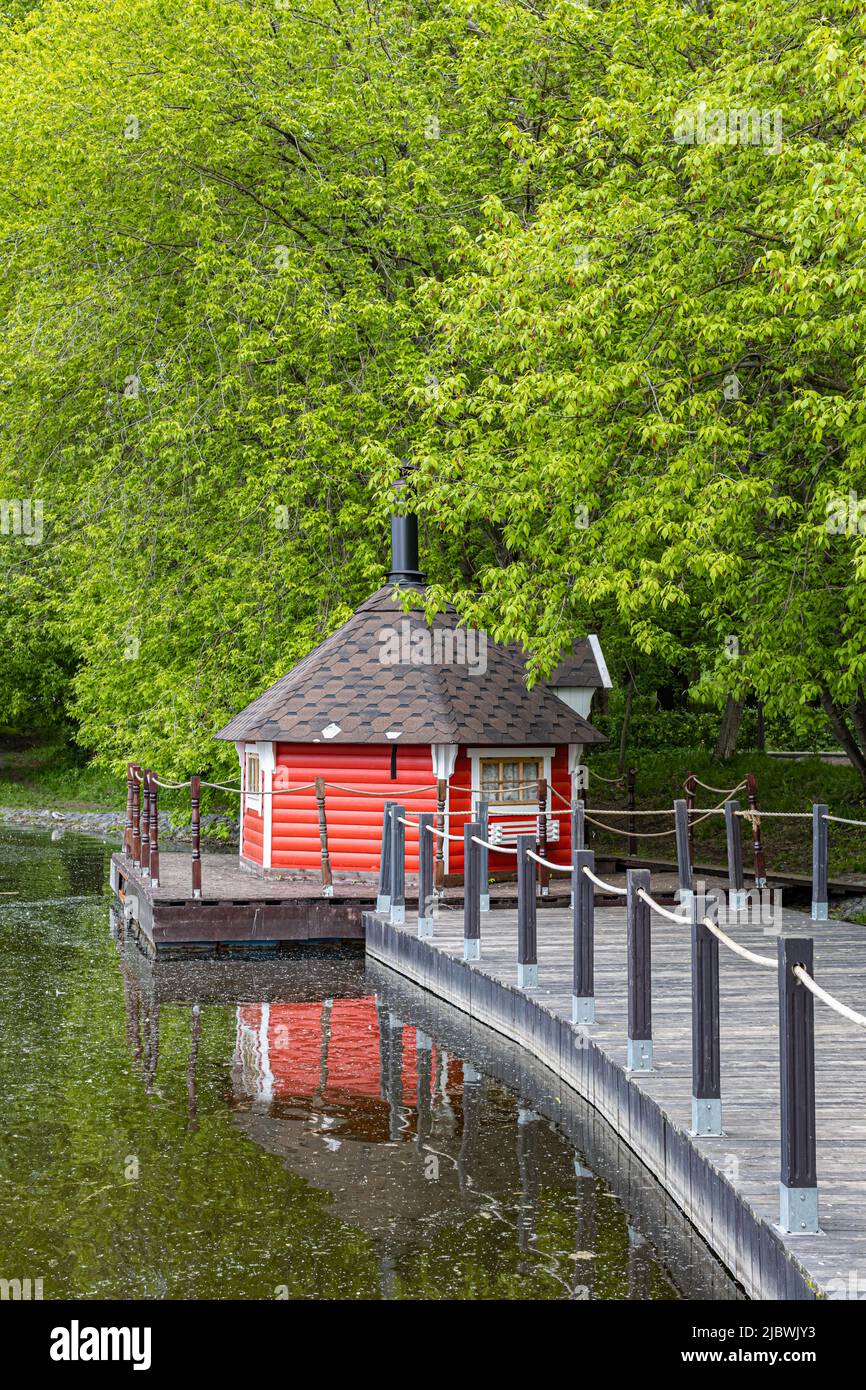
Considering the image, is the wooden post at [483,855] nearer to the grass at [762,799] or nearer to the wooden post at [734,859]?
the wooden post at [734,859]

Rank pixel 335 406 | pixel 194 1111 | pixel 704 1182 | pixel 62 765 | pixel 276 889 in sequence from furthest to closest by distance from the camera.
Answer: pixel 62 765, pixel 335 406, pixel 276 889, pixel 194 1111, pixel 704 1182

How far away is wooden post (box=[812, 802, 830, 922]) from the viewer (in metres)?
15.1

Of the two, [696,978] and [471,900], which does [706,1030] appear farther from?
[471,900]

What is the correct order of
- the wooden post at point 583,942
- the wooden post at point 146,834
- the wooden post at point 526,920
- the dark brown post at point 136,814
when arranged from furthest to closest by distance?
the dark brown post at point 136,814 < the wooden post at point 146,834 < the wooden post at point 526,920 < the wooden post at point 583,942

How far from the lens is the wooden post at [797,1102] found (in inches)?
246

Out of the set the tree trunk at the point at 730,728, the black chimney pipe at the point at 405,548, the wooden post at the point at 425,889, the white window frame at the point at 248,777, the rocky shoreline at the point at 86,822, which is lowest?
the rocky shoreline at the point at 86,822

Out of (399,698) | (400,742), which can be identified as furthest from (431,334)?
(400,742)

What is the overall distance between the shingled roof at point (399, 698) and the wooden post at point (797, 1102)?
1317 centimetres

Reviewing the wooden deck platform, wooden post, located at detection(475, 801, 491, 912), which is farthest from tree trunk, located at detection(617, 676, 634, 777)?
wooden post, located at detection(475, 801, 491, 912)

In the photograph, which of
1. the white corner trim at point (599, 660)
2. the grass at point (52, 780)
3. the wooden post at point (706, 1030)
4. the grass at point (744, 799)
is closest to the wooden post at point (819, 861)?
the grass at point (744, 799)

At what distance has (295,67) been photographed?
26.0 metres
